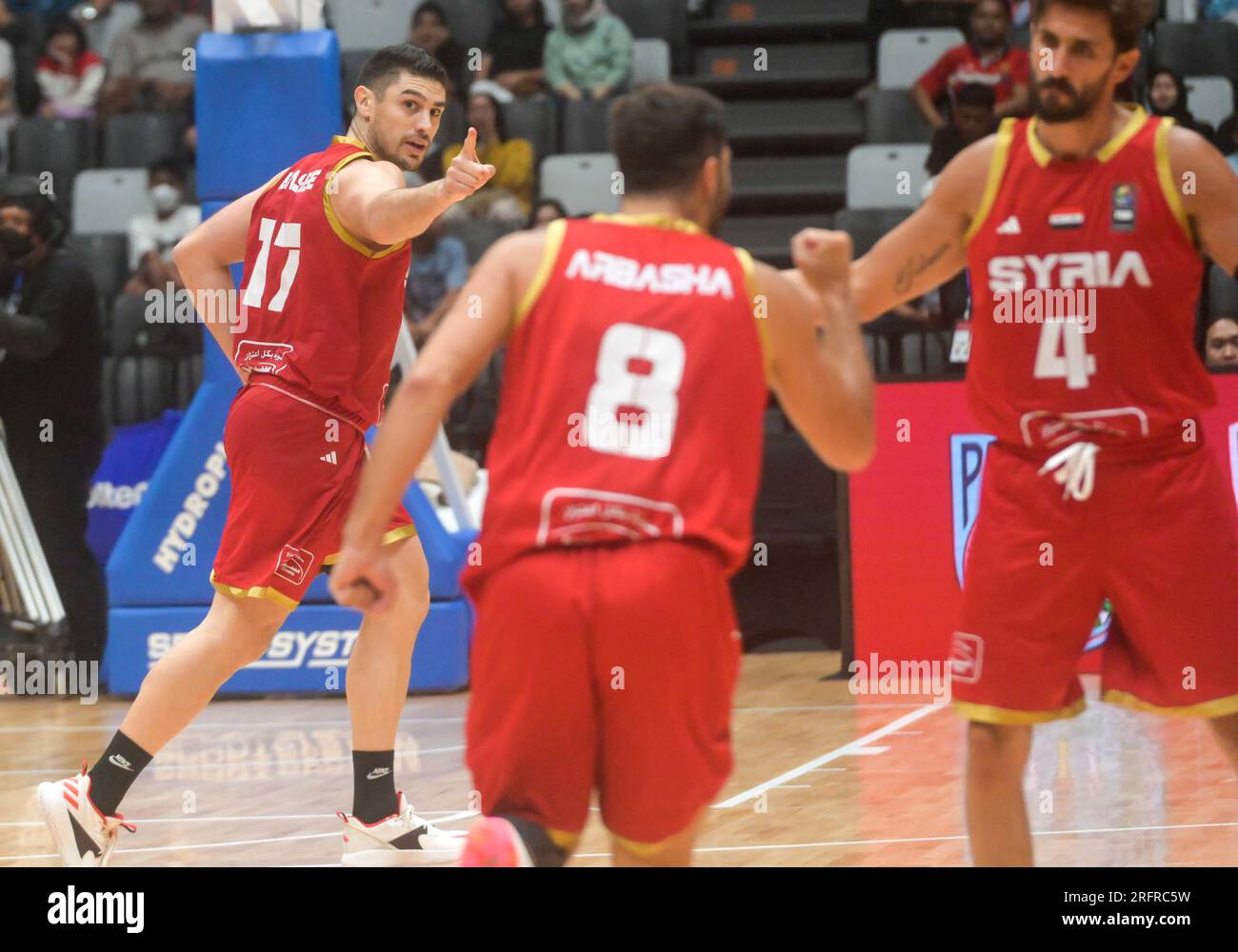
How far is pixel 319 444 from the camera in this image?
4.89 meters

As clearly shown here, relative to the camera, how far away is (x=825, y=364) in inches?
121

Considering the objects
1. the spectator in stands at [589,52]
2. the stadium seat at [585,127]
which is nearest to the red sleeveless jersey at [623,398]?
the stadium seat at [585,127]

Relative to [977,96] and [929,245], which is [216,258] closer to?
[929,245]

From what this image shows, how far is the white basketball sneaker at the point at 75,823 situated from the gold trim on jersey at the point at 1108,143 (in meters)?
2.82

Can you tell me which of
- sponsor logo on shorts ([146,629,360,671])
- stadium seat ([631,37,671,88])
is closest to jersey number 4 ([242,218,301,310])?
sponsor logo on shorts ([146,629,360,671])

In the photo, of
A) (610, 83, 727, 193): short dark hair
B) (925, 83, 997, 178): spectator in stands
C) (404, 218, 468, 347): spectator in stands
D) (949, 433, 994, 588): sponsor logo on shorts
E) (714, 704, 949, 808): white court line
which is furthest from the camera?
(404, 218, 468, 347): spectator in stands

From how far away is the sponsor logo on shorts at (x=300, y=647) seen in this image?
8227 millimetres

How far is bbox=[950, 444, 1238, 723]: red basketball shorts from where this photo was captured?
11.6ft

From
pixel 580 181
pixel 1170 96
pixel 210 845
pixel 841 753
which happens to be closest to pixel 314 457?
pixel 210 845

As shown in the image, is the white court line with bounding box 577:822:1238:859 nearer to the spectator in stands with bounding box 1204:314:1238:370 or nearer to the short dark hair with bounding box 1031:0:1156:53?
the short dark hair with bounding box 1031:0:1156:53

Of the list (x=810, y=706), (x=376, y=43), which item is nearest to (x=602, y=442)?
(x=810, y=706)

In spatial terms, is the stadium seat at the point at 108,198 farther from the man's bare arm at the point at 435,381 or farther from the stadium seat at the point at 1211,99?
the man's bare arm at the point at 435,381

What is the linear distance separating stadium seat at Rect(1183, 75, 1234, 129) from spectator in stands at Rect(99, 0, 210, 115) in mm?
6714

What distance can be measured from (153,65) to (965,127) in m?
5.89
